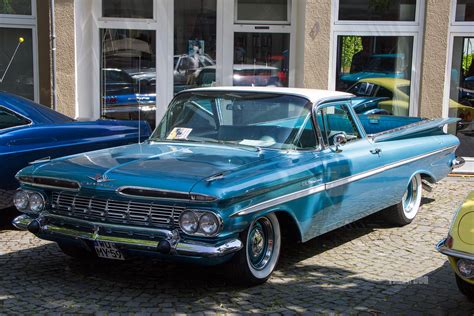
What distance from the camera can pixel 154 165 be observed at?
196 inches

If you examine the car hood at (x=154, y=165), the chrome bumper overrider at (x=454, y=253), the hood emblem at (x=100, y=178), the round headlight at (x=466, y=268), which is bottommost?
the round headlight at (x=466, y=268)

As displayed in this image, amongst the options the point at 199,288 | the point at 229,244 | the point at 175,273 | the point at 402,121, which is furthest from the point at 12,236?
the point at 402,121

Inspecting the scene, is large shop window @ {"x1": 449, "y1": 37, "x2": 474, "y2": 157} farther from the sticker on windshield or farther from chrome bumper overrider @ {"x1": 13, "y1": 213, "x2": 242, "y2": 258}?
chrome bumper overrider @ {"x1": 13, "y1": 213, "x2": 242, "y2": 258}

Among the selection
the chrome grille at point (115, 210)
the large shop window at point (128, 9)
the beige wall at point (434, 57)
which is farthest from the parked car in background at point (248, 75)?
the chrome grille at point (115, 210)

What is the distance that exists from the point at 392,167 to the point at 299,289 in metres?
2.11

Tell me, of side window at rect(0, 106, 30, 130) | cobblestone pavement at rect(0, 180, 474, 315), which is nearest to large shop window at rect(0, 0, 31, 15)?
side window at rect(0, 106, 30, 130)

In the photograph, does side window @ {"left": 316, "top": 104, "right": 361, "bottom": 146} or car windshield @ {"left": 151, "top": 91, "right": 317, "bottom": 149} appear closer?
car windshield @ {"left": 151, "top": 91, "right": 317, "bottom": 149}

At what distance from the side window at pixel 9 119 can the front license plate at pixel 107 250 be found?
7.97ft

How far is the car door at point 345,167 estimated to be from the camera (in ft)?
18.7

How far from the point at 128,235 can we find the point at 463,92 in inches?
309

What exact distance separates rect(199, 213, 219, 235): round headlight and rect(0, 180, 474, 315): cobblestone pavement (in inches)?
23.4

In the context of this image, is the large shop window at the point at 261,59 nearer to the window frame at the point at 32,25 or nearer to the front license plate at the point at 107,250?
the window frame at the point at 32,25

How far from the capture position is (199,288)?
5.07 metres

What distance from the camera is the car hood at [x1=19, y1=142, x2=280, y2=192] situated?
15.2 feet
